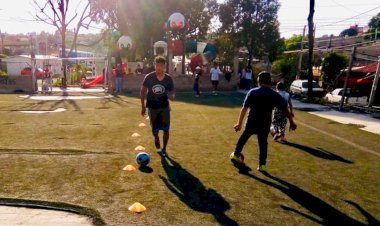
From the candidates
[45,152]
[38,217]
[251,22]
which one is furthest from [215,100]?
[251,22]

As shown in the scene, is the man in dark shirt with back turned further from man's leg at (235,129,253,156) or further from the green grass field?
the green grass field

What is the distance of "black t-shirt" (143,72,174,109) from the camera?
293 inches

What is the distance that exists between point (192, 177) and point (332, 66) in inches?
1117

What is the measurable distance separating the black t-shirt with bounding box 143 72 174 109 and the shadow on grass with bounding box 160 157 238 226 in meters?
1.40

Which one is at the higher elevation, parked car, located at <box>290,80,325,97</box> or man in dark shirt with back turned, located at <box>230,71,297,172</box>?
man in dark shirt with back turned, located at <box>230,71,297,172</box>

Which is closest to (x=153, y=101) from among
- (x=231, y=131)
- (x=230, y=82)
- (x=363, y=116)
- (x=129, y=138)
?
(x=129, y=138)

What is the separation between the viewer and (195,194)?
5.36 metres

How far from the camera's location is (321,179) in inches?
251

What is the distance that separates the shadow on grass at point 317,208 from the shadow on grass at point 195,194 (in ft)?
2.92

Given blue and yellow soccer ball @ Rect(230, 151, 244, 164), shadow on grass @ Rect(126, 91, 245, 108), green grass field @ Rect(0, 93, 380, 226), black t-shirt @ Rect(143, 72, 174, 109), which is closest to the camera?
green grass field @ Rect(0, 93, 380, 226)

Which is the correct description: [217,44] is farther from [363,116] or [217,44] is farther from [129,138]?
[129,138]

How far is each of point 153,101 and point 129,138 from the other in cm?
228

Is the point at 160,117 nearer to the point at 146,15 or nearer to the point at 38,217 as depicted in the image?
the point at 38,217

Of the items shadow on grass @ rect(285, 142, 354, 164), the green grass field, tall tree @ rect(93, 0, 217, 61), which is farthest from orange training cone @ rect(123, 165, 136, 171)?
tall tree @ rect(93, 0, 217, 61)
